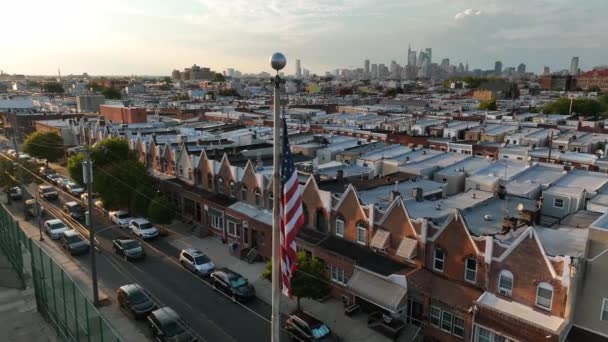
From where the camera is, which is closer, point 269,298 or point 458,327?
point 458,327

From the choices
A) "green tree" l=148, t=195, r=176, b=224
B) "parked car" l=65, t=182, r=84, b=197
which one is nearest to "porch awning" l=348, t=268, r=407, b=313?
"green tree" l=148, t=195, r=176, b=224

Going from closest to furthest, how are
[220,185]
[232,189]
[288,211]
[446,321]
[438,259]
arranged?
1. [288,211]
2. [446,321]
3. [438,259]
4. [232,189]
5. [220,185]

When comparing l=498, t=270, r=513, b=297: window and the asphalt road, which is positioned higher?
l=498, t=270, r=513, b=297: window

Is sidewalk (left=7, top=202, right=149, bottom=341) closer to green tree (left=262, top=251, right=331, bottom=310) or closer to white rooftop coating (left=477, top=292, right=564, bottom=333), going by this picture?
green tree (left=262, top=251, right=331, bottom=310)

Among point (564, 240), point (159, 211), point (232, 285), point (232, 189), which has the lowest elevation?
point (232, 285)

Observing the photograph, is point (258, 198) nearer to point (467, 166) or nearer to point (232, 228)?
point (232, 228)

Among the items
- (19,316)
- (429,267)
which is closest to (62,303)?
(19,316)
